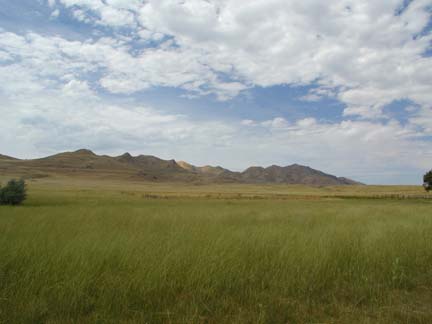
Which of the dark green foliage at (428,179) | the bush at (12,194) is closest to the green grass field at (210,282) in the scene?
the bush at (12,194)

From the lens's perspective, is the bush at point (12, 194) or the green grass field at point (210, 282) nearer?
the green grass field at point (210, 282)

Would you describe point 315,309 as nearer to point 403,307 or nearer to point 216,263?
point 403,307

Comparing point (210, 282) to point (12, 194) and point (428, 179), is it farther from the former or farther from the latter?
point (428, 179)

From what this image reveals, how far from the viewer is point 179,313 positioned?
3.79 m

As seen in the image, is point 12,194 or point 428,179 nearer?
point 12,194

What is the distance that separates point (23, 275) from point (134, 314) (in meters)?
2.17

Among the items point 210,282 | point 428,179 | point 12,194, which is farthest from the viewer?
point 428,179

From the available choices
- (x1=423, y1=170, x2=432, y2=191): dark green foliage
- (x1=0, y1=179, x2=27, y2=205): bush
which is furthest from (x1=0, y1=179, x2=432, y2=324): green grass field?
(x1=423, y1=170, x2=432, y2=191): dark green foliage

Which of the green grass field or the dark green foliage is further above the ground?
the dark green foliage

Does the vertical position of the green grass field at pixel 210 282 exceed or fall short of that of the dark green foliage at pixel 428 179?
it falls short

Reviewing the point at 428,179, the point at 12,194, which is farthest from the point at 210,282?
the point at 428,179

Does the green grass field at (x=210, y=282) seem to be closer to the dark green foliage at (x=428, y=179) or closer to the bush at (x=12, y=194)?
the bush at (x=12, y=194)

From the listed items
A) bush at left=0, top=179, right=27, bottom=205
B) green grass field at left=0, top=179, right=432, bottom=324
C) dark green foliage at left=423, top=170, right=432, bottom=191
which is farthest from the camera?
dark green foliage at left=423, top=170, right=432, bottom=191

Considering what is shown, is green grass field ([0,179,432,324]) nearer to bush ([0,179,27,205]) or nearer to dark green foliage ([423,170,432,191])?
bush ([0,179,27,205])
